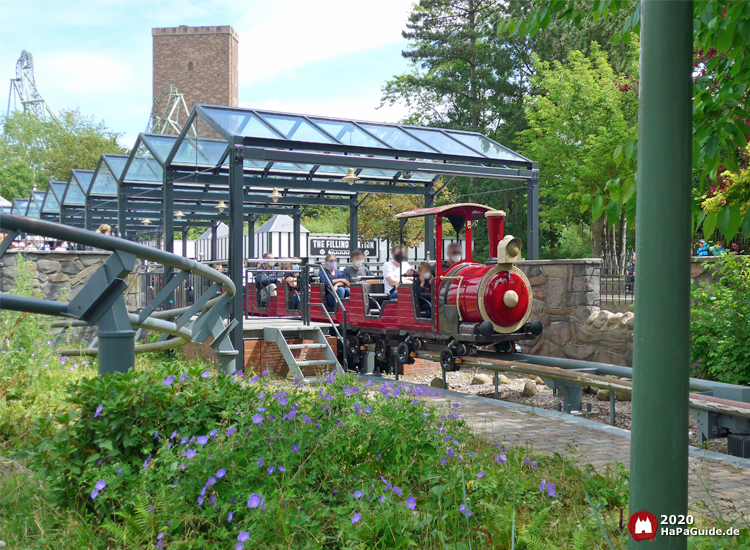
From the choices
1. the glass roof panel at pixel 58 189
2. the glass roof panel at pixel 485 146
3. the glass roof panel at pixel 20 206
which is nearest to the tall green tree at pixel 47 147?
the glass roof panel at pixel 20 206

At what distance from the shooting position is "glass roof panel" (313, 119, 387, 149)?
11.3 m

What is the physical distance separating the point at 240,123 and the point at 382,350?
4.50 meters

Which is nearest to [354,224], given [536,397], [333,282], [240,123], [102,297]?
[333,282]

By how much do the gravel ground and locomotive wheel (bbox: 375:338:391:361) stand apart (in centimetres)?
78

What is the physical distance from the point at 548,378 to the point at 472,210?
10.1ft

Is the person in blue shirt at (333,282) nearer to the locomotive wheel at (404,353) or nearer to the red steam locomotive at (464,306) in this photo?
the red steam locomotive at (464,306)

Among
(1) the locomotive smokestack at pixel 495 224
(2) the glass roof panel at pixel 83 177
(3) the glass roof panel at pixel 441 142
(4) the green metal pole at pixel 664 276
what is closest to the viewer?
(4) the green metal pole at pixel 664 276

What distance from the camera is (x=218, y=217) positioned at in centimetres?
2347

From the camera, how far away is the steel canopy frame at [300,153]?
10.1 meters

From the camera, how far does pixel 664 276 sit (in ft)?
5.68

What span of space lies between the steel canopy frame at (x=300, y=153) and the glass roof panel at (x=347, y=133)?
0.02 meters

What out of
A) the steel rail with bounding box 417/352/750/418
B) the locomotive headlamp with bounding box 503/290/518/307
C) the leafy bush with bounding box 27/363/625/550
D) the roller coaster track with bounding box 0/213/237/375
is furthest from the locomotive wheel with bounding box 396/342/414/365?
the roller coaster track with bounding box 0/213/237/375

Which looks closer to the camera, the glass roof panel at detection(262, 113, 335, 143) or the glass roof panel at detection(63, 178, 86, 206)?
the glass roof panel at detection(262, 113, 335, 143)

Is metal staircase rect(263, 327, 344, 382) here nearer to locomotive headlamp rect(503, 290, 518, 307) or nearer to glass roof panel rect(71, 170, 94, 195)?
locomotive headlamp rect(503, 290, 518, 307)
